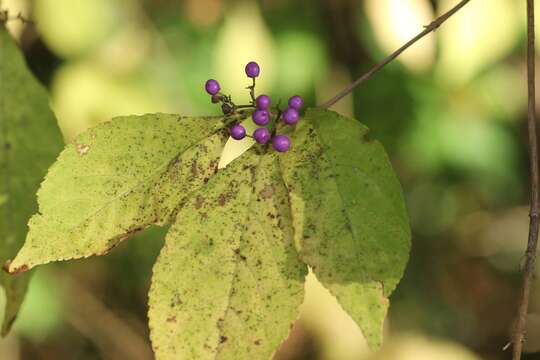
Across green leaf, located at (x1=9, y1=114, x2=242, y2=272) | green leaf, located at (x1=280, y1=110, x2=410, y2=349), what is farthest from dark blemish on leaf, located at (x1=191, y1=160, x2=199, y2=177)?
green leaf, located at (x1=280, y1=110, x2=410, y2=349)

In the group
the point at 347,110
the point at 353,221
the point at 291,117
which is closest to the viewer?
the point at 353,221

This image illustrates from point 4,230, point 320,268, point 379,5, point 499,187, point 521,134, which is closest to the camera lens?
point 320,268

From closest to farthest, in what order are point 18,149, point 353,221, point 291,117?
point 353,221 < point 291,117 < point 18,149

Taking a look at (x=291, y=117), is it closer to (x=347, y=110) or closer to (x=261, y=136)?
(x=261, y=136)

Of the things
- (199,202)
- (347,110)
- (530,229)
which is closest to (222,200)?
(199,202)

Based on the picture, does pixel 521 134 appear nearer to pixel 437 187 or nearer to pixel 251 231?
pixel 437 187

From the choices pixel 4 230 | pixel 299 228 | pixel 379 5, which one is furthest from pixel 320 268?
pixel 379 5
